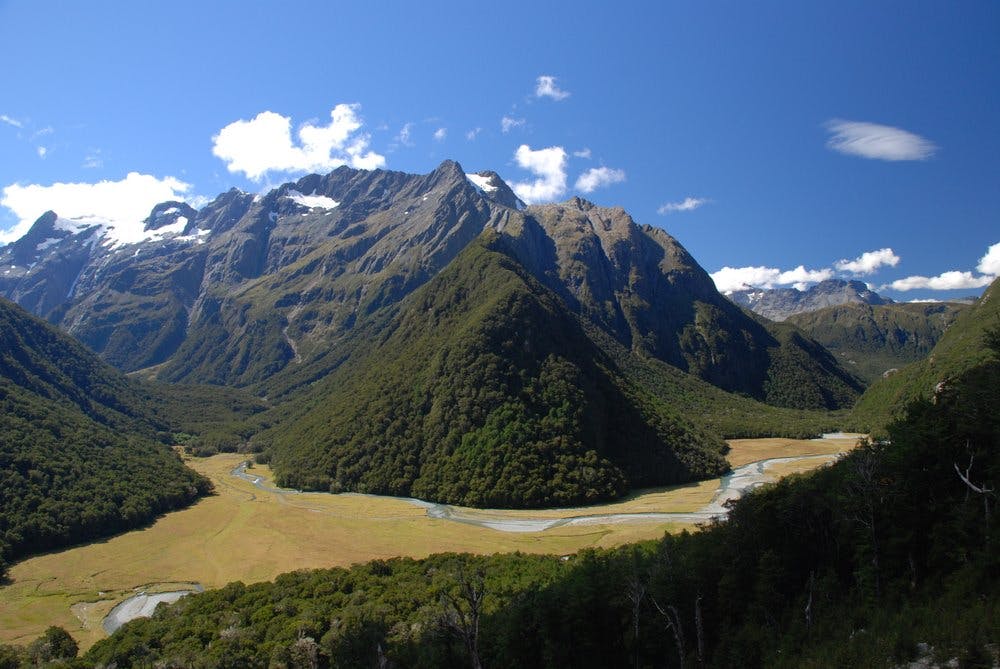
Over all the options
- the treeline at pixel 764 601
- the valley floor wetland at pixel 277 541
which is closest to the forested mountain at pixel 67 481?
the valley floor wetland at pixel 277 541

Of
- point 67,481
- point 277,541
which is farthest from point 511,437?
point 67,481

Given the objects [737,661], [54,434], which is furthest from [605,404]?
[54,434]

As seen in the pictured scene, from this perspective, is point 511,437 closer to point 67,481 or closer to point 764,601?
point 764,601

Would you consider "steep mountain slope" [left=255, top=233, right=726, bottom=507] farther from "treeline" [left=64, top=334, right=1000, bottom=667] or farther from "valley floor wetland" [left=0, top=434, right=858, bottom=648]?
"treeline" [left=64, top=334, right=1000, bottom=667]

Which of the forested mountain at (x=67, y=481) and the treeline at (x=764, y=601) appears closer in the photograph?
the treeline at (x=764, y=601)

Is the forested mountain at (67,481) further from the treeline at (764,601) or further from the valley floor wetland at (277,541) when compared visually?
the treeline at (764,601)

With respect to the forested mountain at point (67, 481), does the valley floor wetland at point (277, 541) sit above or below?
below
